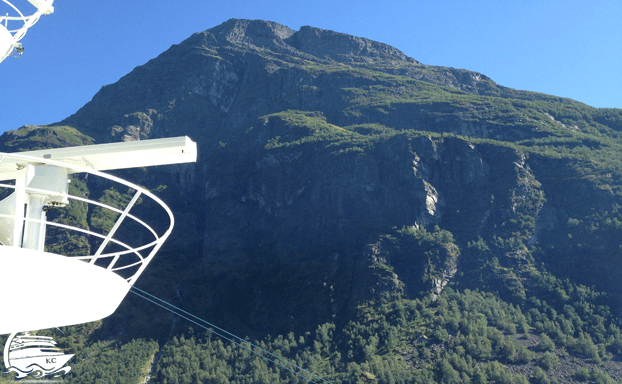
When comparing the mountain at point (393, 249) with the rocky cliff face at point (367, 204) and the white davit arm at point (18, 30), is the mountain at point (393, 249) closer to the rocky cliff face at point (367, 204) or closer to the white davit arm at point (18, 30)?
the rocky cliff face at point (367, 204)

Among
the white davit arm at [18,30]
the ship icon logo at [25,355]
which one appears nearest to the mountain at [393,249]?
the ship icon logo at [25,355]

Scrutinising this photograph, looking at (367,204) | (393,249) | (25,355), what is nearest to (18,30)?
(25,355)

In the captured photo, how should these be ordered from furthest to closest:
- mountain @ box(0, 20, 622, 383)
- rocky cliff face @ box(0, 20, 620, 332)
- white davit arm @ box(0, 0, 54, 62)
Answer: rocky cliff face @ box(0, 20, 620, 332), mountain @ box(0, 20, 622, 383), white davit arm @ box(0, 0, 54, 62)

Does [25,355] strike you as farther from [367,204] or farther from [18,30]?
[367,204]

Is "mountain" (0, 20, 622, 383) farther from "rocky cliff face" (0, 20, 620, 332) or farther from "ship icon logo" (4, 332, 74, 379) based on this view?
"ship icon logo" (4, 332, 74, 379)

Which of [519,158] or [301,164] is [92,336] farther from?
[519,158]

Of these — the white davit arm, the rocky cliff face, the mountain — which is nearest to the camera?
the white davit arm

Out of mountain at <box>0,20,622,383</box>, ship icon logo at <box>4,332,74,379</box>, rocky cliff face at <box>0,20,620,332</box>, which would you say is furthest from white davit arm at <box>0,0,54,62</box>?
rocky cliff face at <box>0,20,620,332</box>
